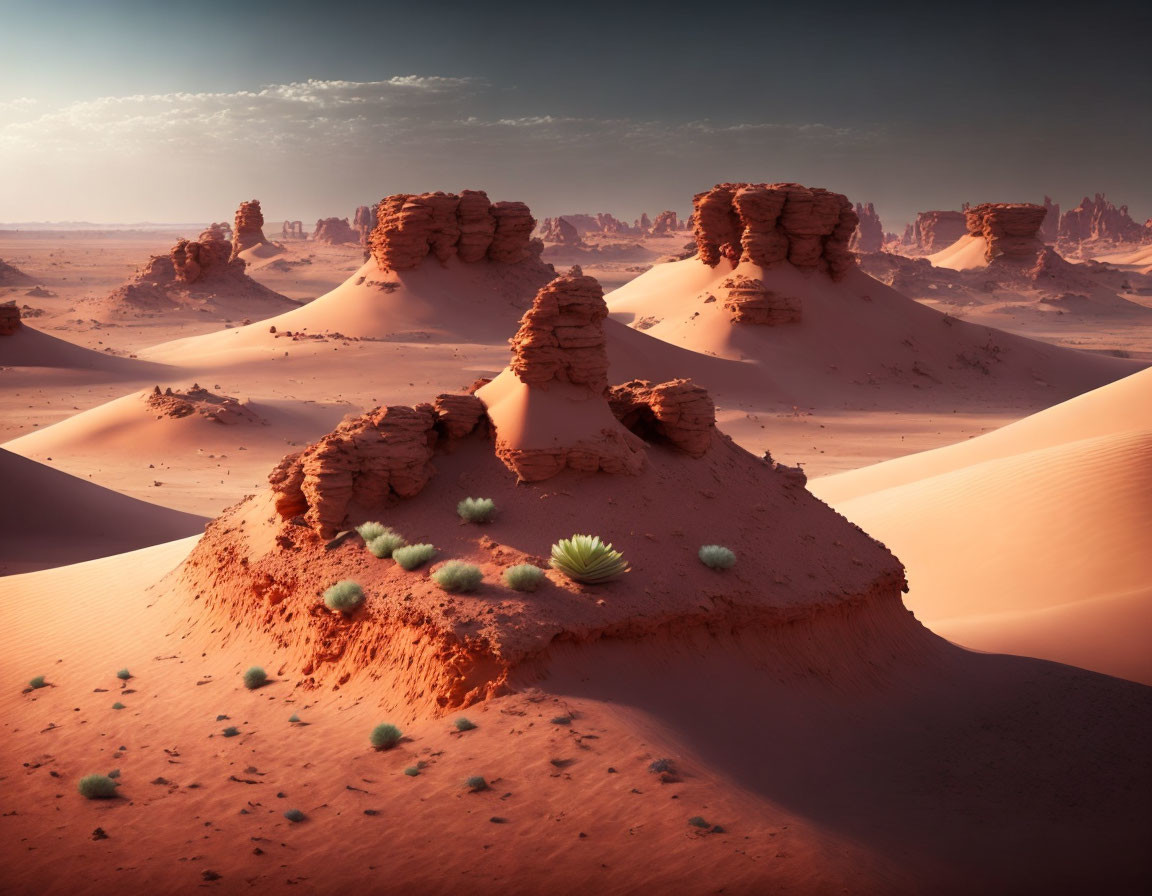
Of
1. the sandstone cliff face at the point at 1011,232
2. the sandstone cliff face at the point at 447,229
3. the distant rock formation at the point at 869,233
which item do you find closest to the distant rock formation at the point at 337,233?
the distant rock formation at the point at 869,233

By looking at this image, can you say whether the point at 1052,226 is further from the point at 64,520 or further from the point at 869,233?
the point at 64,520

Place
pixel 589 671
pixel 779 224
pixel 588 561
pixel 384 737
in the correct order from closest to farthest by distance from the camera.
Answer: pixel 384 737 < pixel 589 671 < pixel 588 561 < pixel 779 224

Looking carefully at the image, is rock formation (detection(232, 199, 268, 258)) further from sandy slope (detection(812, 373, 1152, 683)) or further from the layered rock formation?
sandy slope (detection(812, 373, 1152, 683))

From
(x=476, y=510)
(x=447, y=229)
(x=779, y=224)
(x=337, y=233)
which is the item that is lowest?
(x=337, y=233)

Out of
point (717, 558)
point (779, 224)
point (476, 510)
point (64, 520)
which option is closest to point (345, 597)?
point (476, 510)

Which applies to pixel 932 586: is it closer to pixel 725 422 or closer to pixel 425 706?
pixel 425 706

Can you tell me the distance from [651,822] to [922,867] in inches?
82.2

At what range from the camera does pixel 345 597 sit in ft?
34.9

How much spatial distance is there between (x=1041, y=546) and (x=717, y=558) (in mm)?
8641

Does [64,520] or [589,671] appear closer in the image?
[589,671]

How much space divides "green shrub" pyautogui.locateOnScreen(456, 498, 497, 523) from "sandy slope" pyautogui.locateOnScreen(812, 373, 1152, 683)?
666 centimetres

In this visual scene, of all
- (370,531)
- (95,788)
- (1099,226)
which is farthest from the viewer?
(1099,226)

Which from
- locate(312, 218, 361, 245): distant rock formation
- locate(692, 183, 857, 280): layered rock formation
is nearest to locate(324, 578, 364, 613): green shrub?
locate(692, 183, 857, 280): layered rock formation

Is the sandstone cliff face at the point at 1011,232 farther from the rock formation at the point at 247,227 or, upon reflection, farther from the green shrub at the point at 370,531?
the green shrub at the point at 370,531
